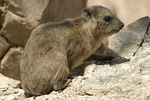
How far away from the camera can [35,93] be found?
539cm

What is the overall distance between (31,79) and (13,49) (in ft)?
13.4

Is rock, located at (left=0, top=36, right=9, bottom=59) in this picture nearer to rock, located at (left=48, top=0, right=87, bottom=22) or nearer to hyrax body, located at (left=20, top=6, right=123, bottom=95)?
rock, located at (left=48, top=0, right=87, bottom=22)

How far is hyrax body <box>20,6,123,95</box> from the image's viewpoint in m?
5.35

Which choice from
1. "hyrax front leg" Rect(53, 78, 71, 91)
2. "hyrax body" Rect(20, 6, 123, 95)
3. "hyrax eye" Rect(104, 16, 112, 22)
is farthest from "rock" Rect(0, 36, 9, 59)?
"hyrax front leg" Rect(53, 78, 71, 91)

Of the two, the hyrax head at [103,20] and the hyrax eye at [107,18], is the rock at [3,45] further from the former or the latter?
the hyrax eye at [107,18]

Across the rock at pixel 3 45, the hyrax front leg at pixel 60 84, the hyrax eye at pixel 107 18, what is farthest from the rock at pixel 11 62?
the hyrax front leg at pixel 60 84

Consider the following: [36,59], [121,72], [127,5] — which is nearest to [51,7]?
[36,59]

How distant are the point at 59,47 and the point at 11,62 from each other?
4032mm

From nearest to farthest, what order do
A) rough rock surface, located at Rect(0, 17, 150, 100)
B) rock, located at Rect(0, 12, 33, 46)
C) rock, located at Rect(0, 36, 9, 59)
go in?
rough rock surface, located at Rect(0, 17, 150, 100)
rock, located at Rect(0, 12, 33, 46)
rock, located at Rect(0, 36, 9, 59)

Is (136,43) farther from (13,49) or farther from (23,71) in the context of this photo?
(13,49)

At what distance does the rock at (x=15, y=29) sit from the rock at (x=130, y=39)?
320cm

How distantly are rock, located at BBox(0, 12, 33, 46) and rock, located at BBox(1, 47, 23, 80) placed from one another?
279mm

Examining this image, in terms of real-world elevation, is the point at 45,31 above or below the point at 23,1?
below

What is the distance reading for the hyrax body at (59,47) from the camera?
5348 mm
